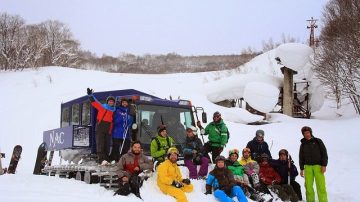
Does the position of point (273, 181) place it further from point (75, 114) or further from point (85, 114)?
point (75, 114)

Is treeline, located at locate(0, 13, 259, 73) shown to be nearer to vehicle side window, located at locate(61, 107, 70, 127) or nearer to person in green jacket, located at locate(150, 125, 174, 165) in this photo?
vehicle side window, located at locate(61, 107, 70, 127)

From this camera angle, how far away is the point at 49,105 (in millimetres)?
26703

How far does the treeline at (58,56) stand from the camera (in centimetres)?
4028

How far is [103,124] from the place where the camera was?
9.45 metres

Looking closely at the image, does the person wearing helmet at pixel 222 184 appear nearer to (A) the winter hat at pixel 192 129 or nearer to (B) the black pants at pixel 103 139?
(A) the winter hat at pixel 192 129

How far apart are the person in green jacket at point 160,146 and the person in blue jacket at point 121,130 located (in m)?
0.88

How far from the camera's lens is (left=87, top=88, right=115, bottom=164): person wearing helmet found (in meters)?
9.38

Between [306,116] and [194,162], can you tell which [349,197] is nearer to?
[194,162]

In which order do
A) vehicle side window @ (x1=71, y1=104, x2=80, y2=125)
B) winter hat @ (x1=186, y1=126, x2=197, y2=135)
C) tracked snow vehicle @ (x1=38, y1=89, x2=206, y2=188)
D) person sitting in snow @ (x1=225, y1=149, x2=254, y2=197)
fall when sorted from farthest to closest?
1. vehicle side window @ (x1=71, y1=104, x2=80, y2=125)
2. winter hat @ (x1=186, y1=126, x2=197, y2=135)
3. tracked snow vehicle @ (x1=38, y1=89, x2=206, y2=188)
4. person sitting in snow @ (x1=225, y1=149, x2=254, y2=197)

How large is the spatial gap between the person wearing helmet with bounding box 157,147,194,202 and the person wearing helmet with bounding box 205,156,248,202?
0.44 metres

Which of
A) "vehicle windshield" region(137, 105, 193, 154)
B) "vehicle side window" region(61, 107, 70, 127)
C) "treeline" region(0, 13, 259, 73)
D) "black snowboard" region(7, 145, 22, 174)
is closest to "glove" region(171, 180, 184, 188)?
"vehicle windshield" region(137, 105, 193, 154)

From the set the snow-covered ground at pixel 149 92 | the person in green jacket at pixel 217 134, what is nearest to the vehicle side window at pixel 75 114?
the snow-covered ground at pixel 149 92

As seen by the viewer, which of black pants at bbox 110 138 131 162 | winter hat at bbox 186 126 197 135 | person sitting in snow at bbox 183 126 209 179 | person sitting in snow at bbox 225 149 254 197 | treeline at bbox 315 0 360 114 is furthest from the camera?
treeline at bbox 315 0 360 114

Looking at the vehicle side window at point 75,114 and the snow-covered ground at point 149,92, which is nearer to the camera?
the snow-covered ground at point 149,92
